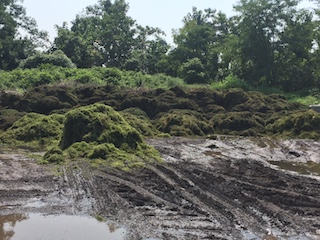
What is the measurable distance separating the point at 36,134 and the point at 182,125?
247 inches

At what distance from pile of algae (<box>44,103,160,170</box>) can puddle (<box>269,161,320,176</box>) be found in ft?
11.5

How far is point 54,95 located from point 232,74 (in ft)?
61.6

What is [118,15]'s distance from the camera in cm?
4956

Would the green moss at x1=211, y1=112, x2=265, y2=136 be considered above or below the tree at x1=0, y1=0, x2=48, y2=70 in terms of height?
below

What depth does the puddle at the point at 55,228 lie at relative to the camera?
6090 mm

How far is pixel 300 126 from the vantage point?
56.5 ft

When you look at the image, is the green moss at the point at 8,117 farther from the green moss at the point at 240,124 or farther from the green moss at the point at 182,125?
the green moss at the point at 240,124

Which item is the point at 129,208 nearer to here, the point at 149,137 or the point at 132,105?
the point at 149,137

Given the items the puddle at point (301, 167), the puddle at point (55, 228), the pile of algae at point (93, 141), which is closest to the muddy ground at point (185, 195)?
the puddle at point (301, 167)

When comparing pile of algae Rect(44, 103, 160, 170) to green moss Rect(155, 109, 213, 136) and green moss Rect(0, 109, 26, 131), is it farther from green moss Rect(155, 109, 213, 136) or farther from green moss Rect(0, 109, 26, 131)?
green moss Rect(0, 109, 26, 131)

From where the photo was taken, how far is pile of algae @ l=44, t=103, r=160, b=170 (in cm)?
1114

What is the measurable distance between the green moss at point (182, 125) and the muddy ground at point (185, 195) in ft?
17.2

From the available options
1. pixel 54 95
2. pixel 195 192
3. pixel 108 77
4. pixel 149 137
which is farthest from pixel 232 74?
pixel 195 192

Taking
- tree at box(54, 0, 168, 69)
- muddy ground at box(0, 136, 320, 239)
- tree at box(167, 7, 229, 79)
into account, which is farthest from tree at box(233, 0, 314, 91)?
muddy ground at box(0, 136, 320, 239)
